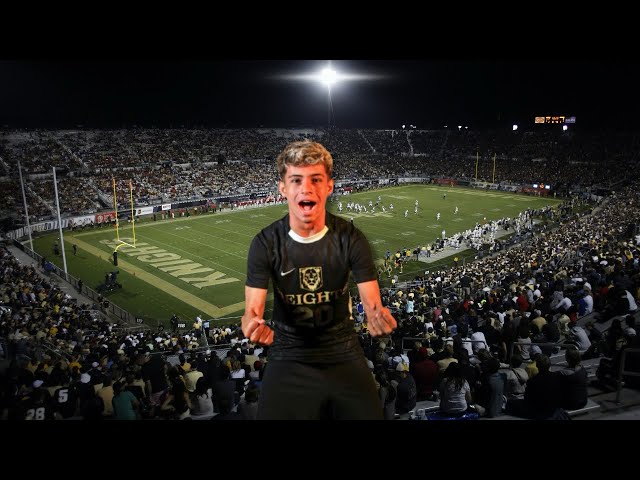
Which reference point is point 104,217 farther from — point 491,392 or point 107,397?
point 491,392

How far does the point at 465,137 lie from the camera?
7131 cm

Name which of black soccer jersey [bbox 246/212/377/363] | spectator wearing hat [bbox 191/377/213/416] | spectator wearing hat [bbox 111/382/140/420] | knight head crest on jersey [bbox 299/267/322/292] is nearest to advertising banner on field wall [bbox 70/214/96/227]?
spectator wearing hat [bbox 111/382/140/420]

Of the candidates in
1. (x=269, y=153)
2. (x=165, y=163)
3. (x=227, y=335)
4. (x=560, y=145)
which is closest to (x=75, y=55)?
(x=227, y=335)

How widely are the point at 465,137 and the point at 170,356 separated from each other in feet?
221

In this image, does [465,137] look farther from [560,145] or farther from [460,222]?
[460,222]

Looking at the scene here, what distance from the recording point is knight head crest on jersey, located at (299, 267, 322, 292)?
3.25m

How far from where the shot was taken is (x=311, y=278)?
326 centimetres

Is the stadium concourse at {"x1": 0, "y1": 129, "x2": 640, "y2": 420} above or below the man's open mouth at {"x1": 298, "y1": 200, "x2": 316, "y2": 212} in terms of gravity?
below

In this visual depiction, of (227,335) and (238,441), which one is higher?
(238,441)

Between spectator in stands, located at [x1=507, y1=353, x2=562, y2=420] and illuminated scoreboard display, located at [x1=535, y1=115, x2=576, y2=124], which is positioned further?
illuminated scoreboard display, located at [x1=535, y1=115, x2=576, y2=124]

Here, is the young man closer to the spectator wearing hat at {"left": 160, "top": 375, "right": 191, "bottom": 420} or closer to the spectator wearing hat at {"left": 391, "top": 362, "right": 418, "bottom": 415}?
the spectator wearing hat at {"left": 391, "top": 362, "right": 418, "bottom": 415}

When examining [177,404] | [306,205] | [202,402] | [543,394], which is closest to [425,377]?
[543,394]

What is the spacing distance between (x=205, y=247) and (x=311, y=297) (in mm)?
24525

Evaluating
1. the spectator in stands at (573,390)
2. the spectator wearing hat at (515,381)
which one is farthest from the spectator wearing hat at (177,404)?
the spectator in stands at (573,390)
